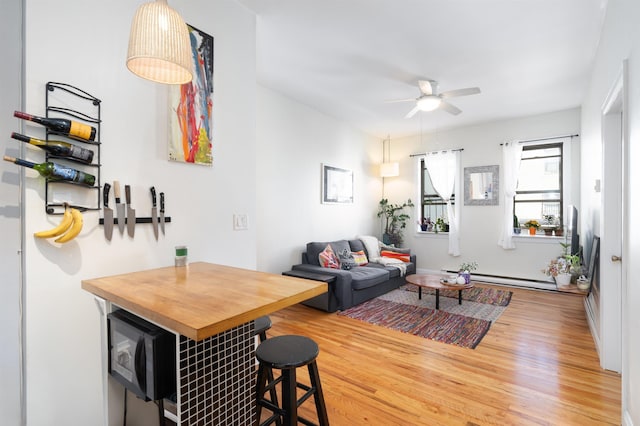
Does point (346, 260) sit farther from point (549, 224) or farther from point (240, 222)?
point (549, 224)

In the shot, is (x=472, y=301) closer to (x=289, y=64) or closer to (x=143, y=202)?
(x=289, y=64)

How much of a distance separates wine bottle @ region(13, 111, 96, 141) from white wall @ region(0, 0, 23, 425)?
0.17 meters

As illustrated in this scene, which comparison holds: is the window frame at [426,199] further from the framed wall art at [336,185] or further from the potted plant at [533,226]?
the framed wall art at [336,185]

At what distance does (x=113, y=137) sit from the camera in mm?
1661

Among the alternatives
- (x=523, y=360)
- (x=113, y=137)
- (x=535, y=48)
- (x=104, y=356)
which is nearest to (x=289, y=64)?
(x=113, y=137)

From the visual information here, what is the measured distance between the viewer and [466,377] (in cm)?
236

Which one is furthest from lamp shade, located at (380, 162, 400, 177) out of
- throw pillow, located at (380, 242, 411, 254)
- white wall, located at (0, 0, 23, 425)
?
white wall, located at (0, 0, 23, 425)

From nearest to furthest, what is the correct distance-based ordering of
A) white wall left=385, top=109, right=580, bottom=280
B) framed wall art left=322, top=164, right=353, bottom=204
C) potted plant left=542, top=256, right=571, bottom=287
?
potted plant left=542, top=256, right=571, bottom=287 < white wall left=385, top=109, right=580, bottom=280 < framed wall art left=322, top=164, right=353, bottom=204

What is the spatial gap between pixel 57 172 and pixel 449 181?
18.5 feet

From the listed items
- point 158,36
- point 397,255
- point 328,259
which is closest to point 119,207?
point 158,36

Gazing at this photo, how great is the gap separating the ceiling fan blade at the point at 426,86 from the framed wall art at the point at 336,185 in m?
1.99

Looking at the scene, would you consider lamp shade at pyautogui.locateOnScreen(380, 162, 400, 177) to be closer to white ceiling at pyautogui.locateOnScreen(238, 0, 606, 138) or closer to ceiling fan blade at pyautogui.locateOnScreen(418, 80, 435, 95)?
white ceiling at pyautogui.locateOnScreen(238, 0, 606, 138)

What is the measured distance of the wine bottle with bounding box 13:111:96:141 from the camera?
52.7 inches

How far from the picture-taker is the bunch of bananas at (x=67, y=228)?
4.54 feet
